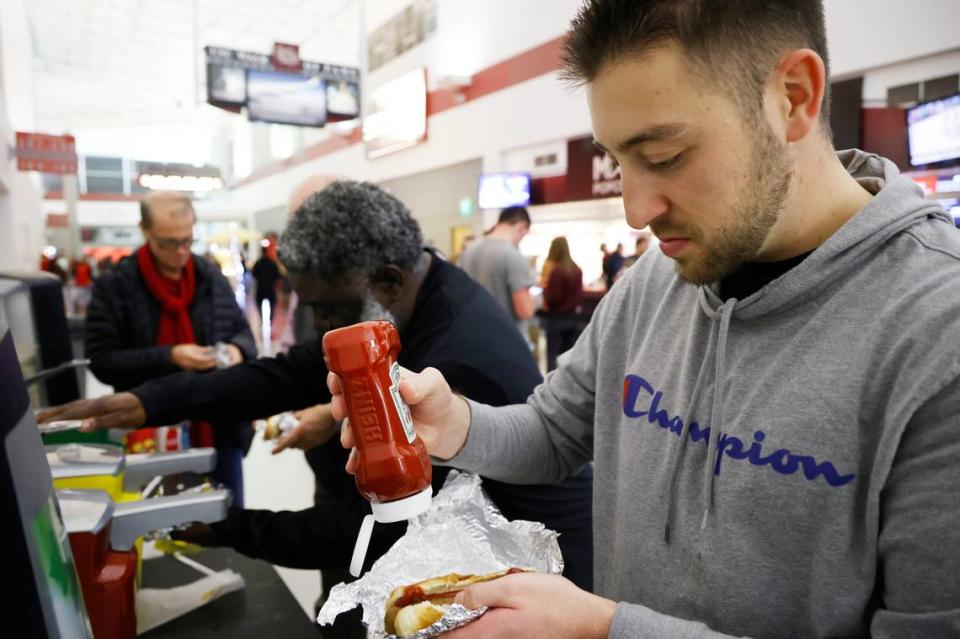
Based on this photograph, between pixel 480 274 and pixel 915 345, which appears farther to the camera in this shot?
pixel 480 274

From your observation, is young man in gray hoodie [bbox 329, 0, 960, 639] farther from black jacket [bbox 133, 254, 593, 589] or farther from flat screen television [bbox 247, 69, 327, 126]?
flat screen television [bbox 247, 69, 327, 126]

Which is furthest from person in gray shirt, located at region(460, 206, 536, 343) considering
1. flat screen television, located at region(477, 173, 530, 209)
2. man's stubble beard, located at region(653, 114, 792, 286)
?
flat screen television, located at region(477, 173, 530, 209)

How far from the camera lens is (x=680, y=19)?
765 millimetres

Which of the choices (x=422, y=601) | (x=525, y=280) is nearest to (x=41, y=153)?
(x=525, y=280)

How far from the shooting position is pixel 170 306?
8.63 ft

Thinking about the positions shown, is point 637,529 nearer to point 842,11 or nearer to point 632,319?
point 632,319

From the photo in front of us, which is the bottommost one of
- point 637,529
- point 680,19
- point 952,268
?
point 637,529

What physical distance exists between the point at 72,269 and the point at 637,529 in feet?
51.7

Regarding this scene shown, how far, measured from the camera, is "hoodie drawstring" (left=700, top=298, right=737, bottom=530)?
842 millimetres

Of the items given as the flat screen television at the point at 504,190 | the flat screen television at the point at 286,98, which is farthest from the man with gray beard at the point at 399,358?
the flat screen television at the point at 286,98

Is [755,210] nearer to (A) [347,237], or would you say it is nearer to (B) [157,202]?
(A) [347,237]

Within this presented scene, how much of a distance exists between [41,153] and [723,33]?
10278 mm

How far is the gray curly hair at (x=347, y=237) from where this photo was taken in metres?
1.48

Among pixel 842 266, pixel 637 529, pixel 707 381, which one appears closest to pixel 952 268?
pixel 842 266
